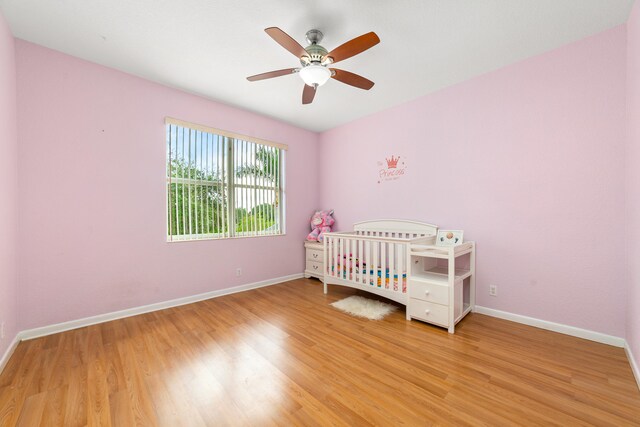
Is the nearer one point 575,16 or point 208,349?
point 575,16

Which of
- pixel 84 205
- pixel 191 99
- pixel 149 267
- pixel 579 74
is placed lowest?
pixel 149 267

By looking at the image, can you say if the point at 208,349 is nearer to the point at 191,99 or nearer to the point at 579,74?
the point at 191,99

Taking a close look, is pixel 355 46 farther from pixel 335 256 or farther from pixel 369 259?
pixel 335 256

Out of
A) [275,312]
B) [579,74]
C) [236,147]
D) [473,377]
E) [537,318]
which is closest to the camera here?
[473,377]

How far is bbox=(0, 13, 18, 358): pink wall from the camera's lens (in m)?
1.81

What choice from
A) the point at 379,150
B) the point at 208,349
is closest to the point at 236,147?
the point at 379,150

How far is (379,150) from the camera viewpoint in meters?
3.68

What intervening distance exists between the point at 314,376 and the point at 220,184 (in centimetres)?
261

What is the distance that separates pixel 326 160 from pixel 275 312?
2.72m

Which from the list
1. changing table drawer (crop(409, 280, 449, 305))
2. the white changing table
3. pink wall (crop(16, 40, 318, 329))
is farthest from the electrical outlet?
pink wall (crop(16, 40, 318, 329))

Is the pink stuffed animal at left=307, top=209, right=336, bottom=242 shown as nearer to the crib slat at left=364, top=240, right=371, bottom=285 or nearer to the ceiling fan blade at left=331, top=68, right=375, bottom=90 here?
the crib slat at left=364, top=240, right=371, bottom=285

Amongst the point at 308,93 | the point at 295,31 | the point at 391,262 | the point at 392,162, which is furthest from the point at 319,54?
the point at 391,262

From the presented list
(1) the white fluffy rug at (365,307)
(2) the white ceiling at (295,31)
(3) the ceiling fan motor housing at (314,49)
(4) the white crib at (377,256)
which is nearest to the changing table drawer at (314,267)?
(4) the white crib at (377,256)

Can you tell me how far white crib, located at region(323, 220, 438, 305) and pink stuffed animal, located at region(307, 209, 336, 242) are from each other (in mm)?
672
